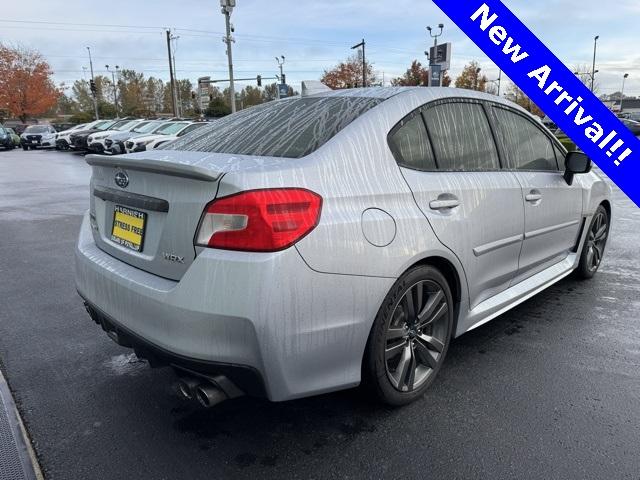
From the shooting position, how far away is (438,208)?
266 centimetres

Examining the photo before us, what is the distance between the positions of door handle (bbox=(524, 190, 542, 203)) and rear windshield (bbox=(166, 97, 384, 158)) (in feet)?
4.25

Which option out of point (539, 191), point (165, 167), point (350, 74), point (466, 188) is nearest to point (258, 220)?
point (165, 167)

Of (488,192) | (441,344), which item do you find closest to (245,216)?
(441,344)

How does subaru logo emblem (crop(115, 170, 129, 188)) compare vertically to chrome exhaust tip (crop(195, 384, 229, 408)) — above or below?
above

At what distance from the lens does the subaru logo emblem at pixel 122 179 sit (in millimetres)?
2523

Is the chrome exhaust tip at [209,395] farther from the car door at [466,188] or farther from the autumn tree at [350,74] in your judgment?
the autumn tree at [350,74]

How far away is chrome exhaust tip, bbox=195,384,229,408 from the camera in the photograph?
213cm

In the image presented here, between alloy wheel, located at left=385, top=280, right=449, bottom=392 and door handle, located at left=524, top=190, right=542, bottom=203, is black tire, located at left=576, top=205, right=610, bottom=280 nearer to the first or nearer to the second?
door handle, located at left=524, top=190, right=542, bottom=203

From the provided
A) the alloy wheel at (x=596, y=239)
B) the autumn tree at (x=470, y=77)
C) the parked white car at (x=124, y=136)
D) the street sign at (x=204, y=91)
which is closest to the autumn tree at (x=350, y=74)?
the autumn tree at (x=470, y=77)

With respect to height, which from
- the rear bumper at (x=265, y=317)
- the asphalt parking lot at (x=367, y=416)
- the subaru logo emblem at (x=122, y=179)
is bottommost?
the asphalt parking lot at (x=367, y=416)

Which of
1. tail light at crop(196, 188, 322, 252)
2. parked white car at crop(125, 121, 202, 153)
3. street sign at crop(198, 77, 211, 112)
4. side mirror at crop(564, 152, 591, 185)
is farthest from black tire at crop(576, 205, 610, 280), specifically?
street sign at crop(198, 77, 211, 112)

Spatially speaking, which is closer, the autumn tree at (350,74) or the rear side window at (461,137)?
the rear side window at (461,137)

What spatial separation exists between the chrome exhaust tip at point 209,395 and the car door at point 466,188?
1276 mm

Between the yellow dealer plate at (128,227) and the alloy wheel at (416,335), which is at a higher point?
the yellow dealer plate at (128,227)
